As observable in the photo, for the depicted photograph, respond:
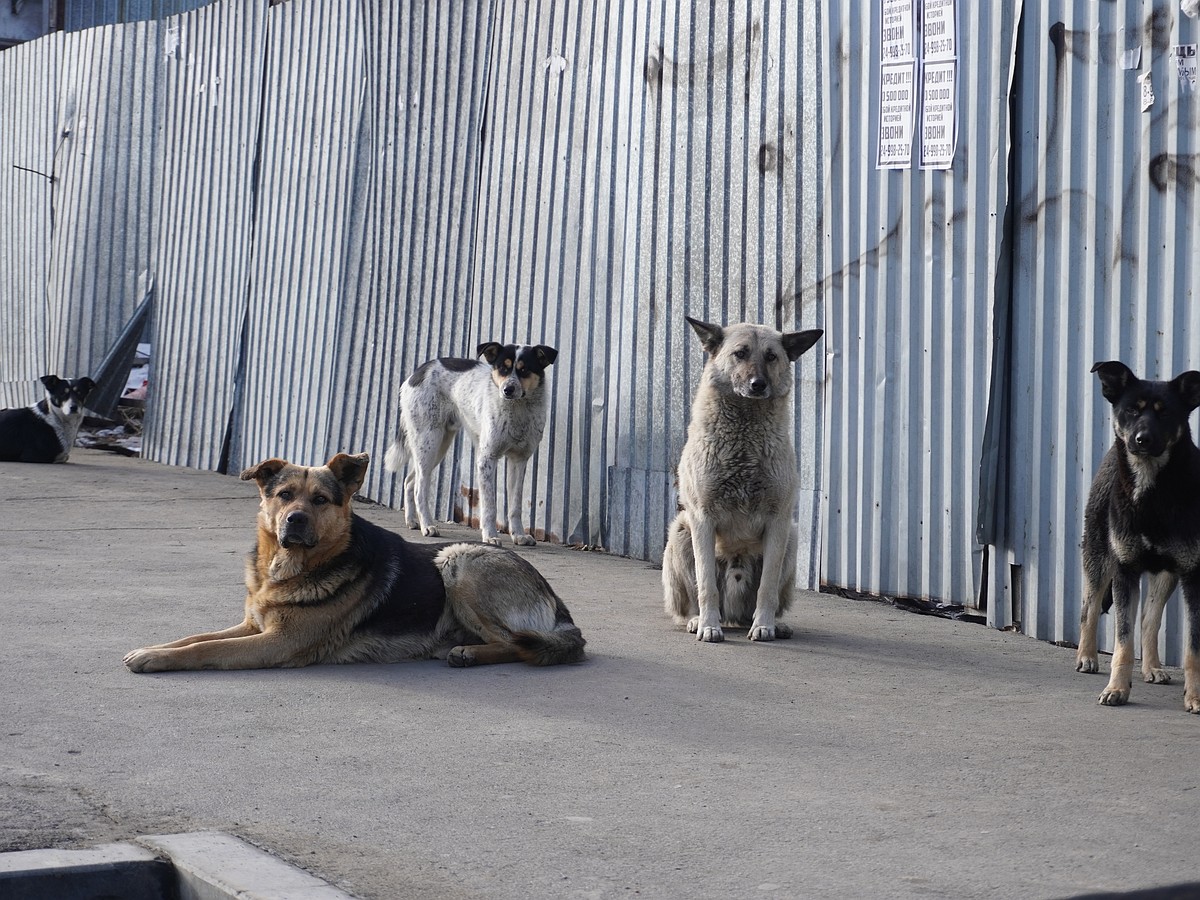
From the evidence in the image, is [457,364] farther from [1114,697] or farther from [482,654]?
[1114,697]

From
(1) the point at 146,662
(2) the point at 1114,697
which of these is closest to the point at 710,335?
(2) the point at 1114,697

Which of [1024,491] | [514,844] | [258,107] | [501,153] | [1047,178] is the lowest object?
[514,844]

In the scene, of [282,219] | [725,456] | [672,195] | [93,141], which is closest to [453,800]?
[725,456]

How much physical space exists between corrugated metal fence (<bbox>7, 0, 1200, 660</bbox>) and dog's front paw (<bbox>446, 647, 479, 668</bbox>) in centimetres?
296

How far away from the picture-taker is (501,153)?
11.6m

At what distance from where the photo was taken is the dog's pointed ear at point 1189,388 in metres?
5.78

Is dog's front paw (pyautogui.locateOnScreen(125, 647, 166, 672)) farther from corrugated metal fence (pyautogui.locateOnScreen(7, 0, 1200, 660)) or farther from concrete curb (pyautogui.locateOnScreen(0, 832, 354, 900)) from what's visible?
corrugated metal fence (pyautogui.locateOnScreen(7, 0, 1200, 660))

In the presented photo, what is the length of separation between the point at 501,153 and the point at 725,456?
16.6ft

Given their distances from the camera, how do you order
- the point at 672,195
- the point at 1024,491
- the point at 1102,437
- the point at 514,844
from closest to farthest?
the point at 514,844, the point at 1102,437, the point at 1024,491, the point at 672,195

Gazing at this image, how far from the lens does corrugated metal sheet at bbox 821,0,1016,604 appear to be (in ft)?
25.4

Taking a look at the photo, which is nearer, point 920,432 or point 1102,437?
point 1102,437

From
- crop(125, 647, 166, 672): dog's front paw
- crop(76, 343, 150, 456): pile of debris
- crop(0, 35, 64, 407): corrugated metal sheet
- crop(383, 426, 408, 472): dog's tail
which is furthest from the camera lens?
crop(0, 35, 64, 407): corrugated metal sheet

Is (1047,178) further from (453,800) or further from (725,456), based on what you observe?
(453,800)

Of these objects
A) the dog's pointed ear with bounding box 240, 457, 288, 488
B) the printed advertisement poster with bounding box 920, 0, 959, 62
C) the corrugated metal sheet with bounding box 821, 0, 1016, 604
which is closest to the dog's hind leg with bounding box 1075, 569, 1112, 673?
the corrugated metal sheet with bounding box 821, 0, 1016, 604
